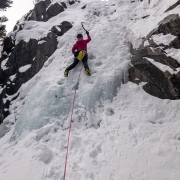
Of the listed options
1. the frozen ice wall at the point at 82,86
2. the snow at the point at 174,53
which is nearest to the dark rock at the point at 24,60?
the frozen ice wall at the point at 82,86

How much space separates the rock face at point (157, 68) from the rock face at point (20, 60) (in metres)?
4.44

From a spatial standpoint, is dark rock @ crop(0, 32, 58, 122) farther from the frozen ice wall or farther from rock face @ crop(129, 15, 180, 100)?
rock face @ crop(129, 15, 180, 100)

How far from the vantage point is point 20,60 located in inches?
354

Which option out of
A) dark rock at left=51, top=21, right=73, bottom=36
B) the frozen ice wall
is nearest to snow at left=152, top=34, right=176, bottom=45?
the frozen ice wall

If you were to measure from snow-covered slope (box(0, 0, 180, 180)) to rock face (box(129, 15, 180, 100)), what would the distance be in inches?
9.3

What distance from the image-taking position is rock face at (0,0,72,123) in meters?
8.26

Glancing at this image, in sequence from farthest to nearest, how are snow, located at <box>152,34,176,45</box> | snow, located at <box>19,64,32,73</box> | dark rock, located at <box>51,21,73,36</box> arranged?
dark rock, located at <box>51,21,73,36</box>
snow, located at <box>19,64,32,73</box>
snow, located at <box>152,34,176,45</box>

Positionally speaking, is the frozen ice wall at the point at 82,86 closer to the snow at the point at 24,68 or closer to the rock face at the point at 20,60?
the rock face at the point at 20,60

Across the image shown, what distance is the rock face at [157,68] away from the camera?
15.5 feet

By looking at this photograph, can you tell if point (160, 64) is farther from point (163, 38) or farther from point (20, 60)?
point (20, 60)

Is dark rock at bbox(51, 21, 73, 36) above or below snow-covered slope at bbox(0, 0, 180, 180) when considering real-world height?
above

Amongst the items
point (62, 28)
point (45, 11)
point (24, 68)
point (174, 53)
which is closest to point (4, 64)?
point (24, 68)

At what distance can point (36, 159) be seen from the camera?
436 cm

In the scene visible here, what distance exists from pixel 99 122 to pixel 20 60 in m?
5.79
